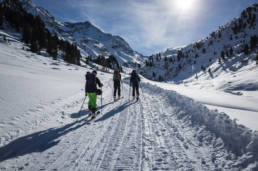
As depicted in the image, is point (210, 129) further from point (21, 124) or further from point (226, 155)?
point (21, 124)

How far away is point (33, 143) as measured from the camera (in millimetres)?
3797

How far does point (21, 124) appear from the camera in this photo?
4.72 meters

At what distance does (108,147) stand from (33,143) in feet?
7.99

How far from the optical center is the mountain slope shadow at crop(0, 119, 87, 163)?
3.29 m

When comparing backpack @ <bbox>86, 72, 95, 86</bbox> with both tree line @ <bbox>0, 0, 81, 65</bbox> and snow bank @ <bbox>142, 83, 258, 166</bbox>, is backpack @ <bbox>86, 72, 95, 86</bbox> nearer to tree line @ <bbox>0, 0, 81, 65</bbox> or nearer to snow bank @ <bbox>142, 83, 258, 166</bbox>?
snow bank @ <bbox>142, 83, 258, 166</bbox>

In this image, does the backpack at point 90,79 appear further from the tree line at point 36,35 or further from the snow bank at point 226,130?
the tree line at point 36,35

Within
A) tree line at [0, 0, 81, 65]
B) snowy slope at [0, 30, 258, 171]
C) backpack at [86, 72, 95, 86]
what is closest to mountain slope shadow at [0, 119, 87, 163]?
snowy slope at [0, 30, 258, 171]

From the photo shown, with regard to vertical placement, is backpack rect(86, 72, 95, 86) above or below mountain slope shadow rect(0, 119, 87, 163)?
above

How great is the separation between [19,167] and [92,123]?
2766 mm

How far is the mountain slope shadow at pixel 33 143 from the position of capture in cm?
329

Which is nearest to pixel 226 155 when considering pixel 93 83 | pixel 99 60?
pixel 93 83

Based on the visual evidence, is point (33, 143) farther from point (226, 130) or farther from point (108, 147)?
point (226, 130)

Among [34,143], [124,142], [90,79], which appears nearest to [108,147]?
[124,142]

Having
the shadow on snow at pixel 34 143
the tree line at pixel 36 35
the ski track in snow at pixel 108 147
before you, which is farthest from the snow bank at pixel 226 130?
the tree line at pixel 36 35
